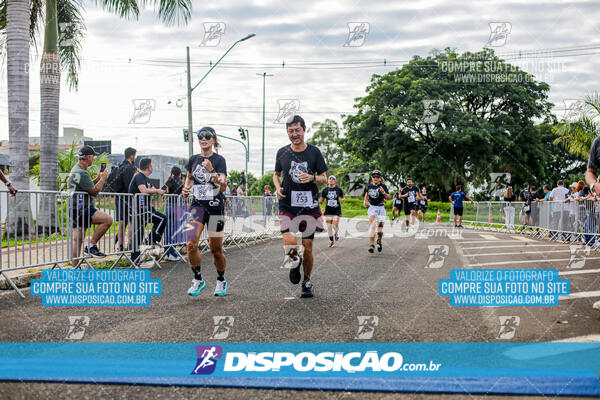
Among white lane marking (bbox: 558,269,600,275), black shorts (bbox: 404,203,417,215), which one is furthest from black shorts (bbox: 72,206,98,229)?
black shorts (bbox: 404,203,417,215)

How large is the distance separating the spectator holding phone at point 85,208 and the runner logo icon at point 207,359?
178 inches

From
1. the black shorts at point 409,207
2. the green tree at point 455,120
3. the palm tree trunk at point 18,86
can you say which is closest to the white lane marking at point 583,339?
the palm tree trunk at point 18,86

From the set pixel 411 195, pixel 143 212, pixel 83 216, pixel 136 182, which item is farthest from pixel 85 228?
pixel 411 195

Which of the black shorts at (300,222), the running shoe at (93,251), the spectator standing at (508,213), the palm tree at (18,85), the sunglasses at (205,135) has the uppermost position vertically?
Answer: the palm tree at (18,85)

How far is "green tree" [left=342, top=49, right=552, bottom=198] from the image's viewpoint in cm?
3575

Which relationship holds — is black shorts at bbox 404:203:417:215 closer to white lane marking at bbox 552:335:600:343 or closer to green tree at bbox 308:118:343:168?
white lane marking at bbox 552:335:600:343

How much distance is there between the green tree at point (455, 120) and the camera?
117 feet

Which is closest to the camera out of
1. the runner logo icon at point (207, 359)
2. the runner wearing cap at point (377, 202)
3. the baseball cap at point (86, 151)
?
the runner logo icon at point (207, 359)

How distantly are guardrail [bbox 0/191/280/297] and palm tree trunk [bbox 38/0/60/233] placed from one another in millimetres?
4359

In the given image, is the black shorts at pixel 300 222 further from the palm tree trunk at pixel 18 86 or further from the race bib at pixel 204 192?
the palm tree trunk at pixel 18 86

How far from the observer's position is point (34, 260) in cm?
707

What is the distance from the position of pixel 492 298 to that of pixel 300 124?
3.08 meters

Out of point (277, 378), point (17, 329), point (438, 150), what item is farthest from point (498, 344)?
point (438, 150)

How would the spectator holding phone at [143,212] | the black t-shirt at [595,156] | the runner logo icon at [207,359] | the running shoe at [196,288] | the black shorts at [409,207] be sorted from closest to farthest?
the runner logo icon at [207,359] < the black t-shirt at [595,156] < the running shoe at [196,288] < the spectator holding phone at [143,212] < the black shorts at [409,207]
